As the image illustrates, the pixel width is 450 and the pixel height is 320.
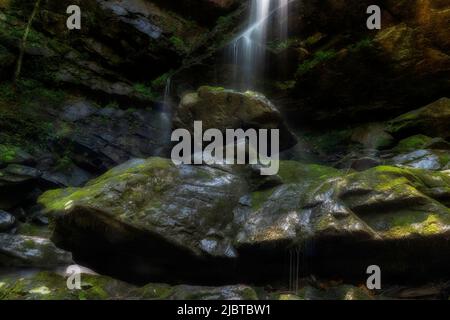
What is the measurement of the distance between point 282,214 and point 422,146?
4.46 metres

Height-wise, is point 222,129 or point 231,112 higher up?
point 231,112

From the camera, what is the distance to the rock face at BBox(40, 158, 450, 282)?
4.88 meters

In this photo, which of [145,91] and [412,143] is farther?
[145,91]

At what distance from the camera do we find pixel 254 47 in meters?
11.1

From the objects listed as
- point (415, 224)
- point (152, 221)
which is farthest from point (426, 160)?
point (152, 221)

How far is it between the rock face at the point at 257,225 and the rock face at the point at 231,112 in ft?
9.84

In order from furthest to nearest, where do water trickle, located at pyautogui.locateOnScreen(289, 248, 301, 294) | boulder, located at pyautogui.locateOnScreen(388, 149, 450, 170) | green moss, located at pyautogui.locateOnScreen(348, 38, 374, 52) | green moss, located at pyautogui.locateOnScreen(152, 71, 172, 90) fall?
green moss, located at pyautogui.locateOnScreen(152, 71, 172, 90)
green moss, located at pyautogui.locateOnScreen(348, 38, 374, 52)
boulder, located at pyautogui.locateOnScreen(388, 149, 450, 170)
water trickle, located at pyautogui.locateOnScreen(289, 248, 301, 294)

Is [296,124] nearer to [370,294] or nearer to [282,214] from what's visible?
[282,214]

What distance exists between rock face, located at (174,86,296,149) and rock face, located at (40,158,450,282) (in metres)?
3.00

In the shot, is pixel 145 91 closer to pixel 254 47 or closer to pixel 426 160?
pixel 254 47

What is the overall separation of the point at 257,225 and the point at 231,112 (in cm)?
410

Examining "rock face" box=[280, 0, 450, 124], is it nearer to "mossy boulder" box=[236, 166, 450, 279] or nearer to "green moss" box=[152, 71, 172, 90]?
"green moss" box=[152, 71, 172, 90]

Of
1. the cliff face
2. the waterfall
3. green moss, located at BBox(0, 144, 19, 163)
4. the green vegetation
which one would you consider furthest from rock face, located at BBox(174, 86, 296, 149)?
the green vegetation

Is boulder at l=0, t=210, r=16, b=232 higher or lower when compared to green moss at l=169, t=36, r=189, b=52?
lower
